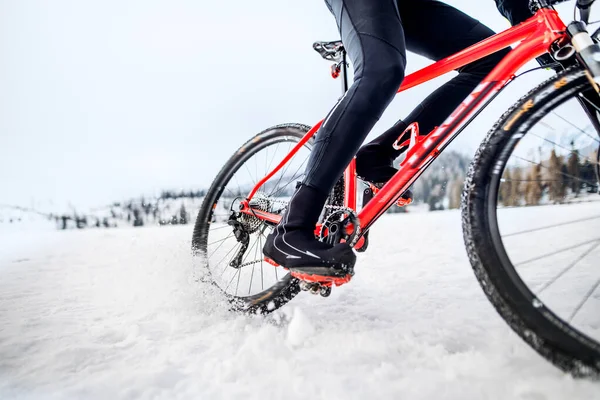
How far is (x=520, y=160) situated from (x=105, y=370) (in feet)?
4.23

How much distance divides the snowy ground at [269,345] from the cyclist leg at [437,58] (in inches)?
22.1

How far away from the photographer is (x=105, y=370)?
0.99 meters

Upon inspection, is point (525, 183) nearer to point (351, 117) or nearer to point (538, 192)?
point (538, 192)

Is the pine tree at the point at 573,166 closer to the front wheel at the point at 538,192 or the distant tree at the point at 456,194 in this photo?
the front wheel at the point at 538,192

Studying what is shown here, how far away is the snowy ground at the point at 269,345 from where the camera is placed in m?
0.82

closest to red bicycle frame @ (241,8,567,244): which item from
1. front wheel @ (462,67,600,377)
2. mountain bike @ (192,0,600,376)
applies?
mountain bike @ (192,0,600,376)

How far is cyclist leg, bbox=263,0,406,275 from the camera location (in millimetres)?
1065

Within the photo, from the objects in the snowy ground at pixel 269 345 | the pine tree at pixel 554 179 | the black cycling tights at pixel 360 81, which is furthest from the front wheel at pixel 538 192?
the black cycling tights at pixel 360 81

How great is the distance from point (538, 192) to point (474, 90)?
1.24 feet

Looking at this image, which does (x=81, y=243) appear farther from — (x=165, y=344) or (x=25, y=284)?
(x=165, y=344)

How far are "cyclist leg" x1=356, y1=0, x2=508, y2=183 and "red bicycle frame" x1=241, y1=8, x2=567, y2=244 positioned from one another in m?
0.09

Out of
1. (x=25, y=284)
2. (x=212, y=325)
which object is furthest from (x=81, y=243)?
(x=212, y=325)

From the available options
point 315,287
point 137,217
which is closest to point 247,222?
point 315,287

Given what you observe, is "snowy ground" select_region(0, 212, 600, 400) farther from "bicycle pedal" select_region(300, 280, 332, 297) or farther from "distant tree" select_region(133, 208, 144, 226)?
"distant tree" select_region(133, 208, 144, 226)
